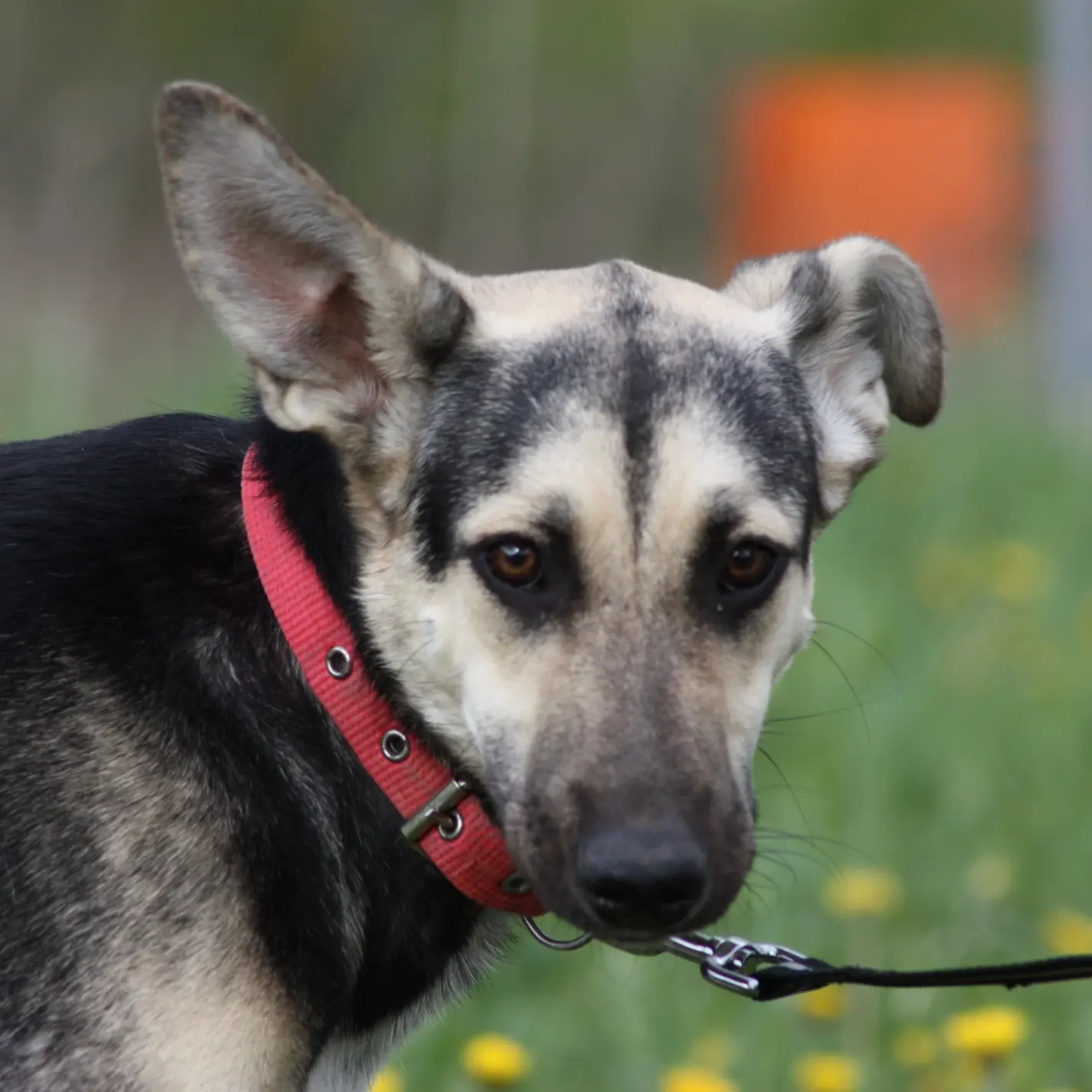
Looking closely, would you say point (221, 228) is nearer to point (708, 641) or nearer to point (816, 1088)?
point (708, 641)

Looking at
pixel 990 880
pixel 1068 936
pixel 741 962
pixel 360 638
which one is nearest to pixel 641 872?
pixel 360 638

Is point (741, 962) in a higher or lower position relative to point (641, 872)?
lower

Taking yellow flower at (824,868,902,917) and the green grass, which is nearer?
the green grass

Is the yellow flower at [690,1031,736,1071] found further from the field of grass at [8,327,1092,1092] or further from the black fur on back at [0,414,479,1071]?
the black fur on back at [0,414,479,1071]

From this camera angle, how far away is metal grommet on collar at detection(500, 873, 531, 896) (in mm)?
2975

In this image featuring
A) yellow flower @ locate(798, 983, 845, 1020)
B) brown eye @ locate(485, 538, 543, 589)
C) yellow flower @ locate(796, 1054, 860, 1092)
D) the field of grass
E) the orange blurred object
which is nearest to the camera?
brown eye @ locate(485, 538, 543, 589)

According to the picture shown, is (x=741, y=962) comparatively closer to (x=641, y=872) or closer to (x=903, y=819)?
(x=641, y=872)

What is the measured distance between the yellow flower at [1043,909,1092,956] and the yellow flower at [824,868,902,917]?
16.1 inches

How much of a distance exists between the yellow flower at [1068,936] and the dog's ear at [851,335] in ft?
5.43

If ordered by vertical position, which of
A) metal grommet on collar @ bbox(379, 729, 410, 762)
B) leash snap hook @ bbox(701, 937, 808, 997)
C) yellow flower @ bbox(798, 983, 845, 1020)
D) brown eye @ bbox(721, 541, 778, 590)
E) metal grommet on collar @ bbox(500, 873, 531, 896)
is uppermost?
brown eye @ bbox(721, 541, 778, 590)

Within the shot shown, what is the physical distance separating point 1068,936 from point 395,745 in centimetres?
231

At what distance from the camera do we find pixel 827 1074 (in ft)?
11.9

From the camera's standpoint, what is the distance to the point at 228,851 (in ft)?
9.20

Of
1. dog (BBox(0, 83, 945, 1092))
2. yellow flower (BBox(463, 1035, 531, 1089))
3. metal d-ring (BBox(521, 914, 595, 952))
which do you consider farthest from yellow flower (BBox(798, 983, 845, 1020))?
dog (BBox(0, 83, 945, 1092))
